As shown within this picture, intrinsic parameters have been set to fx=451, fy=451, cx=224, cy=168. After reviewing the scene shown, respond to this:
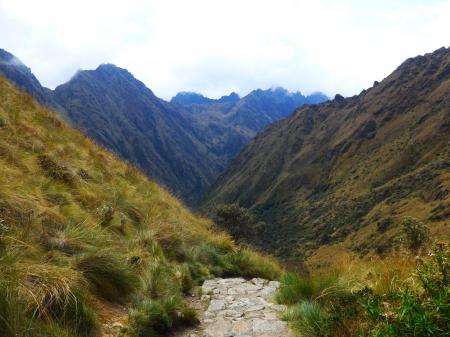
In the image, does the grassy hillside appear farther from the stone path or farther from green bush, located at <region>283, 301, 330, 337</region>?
green bush, located at <region>283, 301, 330, 337</region>

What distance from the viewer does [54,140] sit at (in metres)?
12.5

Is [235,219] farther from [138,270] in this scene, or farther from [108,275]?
[108,275]

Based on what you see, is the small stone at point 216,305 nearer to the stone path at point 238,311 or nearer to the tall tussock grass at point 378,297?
the stone path at point 238,311

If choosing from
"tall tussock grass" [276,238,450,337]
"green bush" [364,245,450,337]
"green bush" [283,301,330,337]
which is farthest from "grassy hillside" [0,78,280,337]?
"green bush" [364,245,450,337]

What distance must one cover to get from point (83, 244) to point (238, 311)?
10.1 feet

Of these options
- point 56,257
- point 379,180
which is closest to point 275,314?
point 56,257

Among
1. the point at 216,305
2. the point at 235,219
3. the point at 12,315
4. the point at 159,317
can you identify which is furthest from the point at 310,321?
the point at 235,219

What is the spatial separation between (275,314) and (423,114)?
204 m

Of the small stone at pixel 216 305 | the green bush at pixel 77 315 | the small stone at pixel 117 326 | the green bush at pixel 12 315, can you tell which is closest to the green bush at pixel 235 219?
the small stone at pixel 216 305

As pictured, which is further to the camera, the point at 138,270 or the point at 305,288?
the point at 138,270

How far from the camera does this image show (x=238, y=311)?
8133 millimetres

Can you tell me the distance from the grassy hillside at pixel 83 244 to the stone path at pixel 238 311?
1.37ft

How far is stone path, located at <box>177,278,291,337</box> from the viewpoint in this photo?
22.3ft

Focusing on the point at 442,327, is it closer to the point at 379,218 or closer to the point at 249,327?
the point at 249,327
